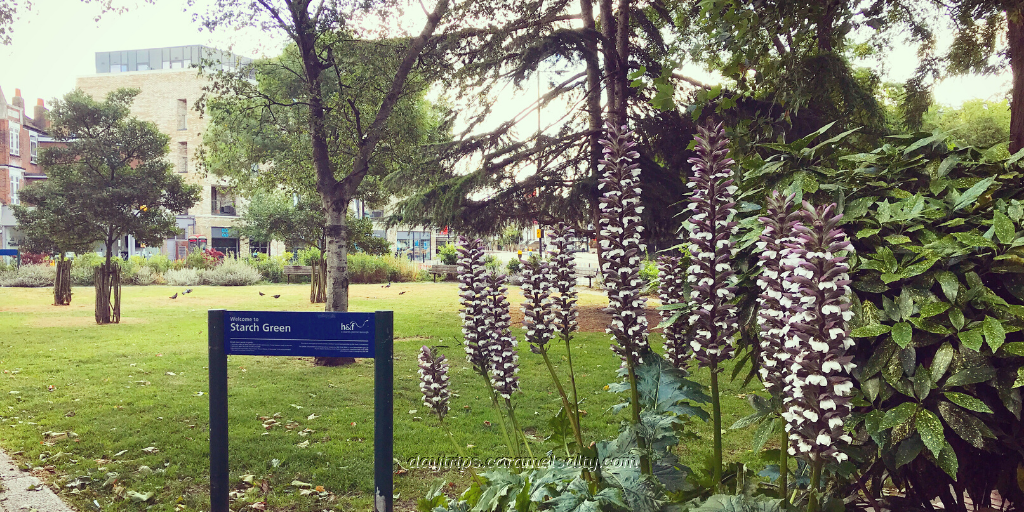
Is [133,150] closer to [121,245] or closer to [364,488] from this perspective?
[364,488]

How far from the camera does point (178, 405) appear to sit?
6.89 meters

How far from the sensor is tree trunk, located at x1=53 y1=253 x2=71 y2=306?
1508 centimetres

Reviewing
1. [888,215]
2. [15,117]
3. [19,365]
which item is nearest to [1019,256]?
[888,215]

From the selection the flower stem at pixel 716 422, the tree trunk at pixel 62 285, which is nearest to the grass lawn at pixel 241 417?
the flower stem at pixel 716 422

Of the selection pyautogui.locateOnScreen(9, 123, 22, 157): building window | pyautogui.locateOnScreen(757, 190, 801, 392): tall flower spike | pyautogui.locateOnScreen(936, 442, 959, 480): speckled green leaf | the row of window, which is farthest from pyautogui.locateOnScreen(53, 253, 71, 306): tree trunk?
pyautogui.locateOnScreen(9, 123, 22, 157): building window

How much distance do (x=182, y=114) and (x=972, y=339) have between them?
3623cm

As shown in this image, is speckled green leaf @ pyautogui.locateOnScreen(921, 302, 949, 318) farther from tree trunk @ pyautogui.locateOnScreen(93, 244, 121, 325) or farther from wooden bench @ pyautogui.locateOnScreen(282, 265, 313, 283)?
wooden bench @ pyautogui.locateOnScreen(282, 265, 313, 283)

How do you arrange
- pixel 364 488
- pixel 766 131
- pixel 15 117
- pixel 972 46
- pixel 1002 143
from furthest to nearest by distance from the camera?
pixel 15 117
pixel 972 46
pixel 766 131
pixel 364 488
pixel 1002 143

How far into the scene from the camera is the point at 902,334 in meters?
1.83

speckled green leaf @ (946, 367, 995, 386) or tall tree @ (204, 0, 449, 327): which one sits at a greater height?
tall tree @ (204, 0, 449, 327)

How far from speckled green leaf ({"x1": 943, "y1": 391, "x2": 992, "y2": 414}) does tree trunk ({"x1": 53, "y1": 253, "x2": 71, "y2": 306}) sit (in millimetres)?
18251

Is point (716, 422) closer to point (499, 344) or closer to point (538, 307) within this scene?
point (538, 307)

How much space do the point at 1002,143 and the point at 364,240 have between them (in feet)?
58.1

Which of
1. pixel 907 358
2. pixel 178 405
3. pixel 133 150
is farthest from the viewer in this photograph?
pixel 133 150
